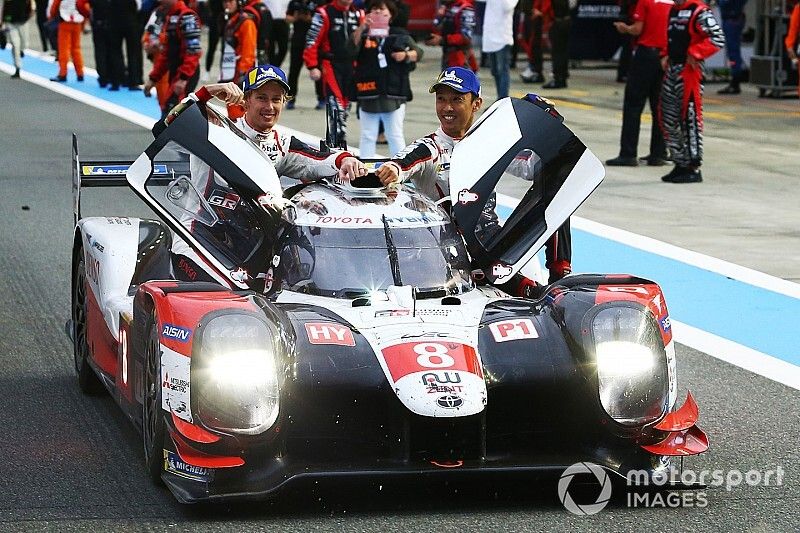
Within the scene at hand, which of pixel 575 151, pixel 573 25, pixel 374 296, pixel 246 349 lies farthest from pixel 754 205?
pixel 573 25

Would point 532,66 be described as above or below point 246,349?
below

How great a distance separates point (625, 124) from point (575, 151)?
985 cm

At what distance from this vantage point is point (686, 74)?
16.2 meters

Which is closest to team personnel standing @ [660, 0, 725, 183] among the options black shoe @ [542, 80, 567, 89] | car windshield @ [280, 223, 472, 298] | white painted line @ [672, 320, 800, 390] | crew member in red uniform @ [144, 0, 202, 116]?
crew member in red uniform @ [144, 0, 202, 116]

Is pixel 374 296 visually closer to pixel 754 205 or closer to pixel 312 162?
pixel 312 162

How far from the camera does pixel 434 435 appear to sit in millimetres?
6039

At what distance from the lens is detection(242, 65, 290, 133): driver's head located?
8.56m

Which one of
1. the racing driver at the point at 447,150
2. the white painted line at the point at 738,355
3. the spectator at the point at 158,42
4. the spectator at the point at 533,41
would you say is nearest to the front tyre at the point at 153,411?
the racing driver at the point at 447,150

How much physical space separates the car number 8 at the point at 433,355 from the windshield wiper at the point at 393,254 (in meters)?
0.85

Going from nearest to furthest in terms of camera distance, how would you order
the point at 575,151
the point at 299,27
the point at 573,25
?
the point at 575,151 < the point at 299,27 < the point at 573,25

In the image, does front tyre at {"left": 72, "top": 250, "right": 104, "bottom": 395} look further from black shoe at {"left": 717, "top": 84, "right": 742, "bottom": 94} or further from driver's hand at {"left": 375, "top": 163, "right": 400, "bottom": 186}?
black shoe at {"left": 717, "top": 84, "right": 742, "bottom": 94}

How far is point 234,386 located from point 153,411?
2.09ft

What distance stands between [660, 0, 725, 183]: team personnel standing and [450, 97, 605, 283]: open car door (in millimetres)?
8079

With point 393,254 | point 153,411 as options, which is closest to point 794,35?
point 393,254
